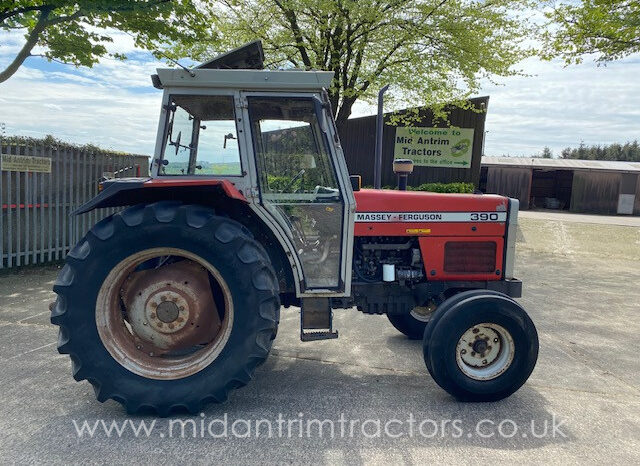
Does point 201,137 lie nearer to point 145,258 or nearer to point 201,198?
point 201,198

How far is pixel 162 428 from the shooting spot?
2.99 m

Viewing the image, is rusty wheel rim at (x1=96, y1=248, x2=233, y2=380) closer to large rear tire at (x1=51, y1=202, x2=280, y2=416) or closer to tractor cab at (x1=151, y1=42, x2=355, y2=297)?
large rear tire at (x1=51, y1=202, x2=280, y2=416)

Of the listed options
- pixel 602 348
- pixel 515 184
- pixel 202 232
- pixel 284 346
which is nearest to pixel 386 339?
pixel 284 346

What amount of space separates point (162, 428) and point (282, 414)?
79cm

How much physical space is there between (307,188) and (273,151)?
0.38m

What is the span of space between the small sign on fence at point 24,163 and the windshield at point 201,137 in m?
5.19

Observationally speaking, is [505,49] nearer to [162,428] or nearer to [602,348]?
[602,348]

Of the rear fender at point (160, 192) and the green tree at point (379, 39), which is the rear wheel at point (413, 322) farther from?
the green tree at point (379, 39)

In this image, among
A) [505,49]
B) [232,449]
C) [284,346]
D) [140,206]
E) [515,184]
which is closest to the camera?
[232,449]

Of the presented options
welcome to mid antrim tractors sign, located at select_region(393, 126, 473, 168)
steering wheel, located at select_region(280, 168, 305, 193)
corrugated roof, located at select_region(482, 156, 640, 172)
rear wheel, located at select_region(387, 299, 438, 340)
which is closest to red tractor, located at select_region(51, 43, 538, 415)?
steering wheel, located at select_region(280, 168, 305, 193)

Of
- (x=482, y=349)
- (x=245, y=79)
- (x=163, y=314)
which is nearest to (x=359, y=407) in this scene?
(x=482, y=349)

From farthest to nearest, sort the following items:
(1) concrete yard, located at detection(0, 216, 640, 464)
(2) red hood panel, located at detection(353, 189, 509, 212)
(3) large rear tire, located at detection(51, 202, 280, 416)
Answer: (2) red hood panel, located at detection(353, 189, 509, 212), (3) large rear tire, located at detection(51, 202, 280, 416), (1) concrete yard, located at detection(0, 216, 640, 464)

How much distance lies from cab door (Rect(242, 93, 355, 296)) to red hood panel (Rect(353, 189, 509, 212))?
0.35 m

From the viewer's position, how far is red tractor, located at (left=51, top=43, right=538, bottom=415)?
3078 millimetres
